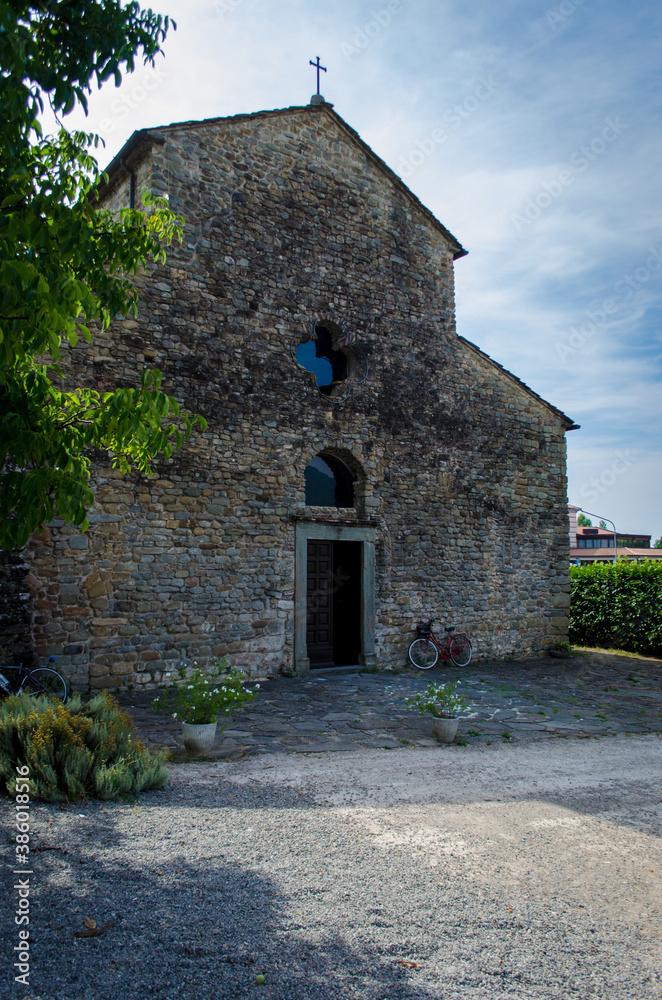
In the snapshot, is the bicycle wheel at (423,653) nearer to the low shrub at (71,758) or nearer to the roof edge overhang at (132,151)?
the low shrub at (71,758)

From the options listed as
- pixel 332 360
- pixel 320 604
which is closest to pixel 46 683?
pixel 320 604

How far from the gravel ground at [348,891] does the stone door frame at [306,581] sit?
15.2 ft

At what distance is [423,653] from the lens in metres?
11.3

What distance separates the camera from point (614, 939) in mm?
2895

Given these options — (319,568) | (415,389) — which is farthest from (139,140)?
(319,568)

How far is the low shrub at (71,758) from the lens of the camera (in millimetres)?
4277

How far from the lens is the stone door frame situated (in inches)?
388

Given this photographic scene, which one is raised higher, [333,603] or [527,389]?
[527,389]

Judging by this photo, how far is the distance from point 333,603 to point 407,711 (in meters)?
3.24

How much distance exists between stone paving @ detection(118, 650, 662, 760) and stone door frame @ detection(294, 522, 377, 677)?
14.4 inches

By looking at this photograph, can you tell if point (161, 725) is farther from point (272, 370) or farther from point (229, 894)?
point (272, 370)

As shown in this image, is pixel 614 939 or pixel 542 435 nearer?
pixel 614 939

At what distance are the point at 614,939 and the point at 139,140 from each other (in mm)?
10438

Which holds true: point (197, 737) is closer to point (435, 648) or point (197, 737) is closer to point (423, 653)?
point (423, 653)
